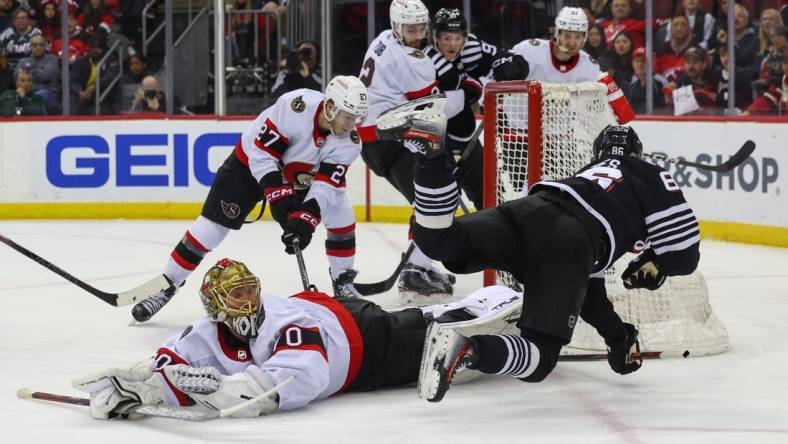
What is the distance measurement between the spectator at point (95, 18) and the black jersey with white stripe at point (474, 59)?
3.87 m

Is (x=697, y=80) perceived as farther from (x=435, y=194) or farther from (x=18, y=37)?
(x=435, y=194)

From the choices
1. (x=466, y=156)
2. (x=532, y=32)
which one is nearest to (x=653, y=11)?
(x=532, y=32)

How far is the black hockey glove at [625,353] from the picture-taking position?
12.3ft

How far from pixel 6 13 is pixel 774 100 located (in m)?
4.89

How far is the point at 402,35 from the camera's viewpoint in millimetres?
5516

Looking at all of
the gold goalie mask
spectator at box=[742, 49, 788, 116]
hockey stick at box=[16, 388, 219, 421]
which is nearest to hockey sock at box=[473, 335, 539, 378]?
the gold goalie mask

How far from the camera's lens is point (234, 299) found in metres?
3.37

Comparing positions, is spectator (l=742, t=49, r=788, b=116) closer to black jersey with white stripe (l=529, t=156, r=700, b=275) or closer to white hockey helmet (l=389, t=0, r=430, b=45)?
Answer: white hockey helmet (l=389, t=0, r=430, b=45)

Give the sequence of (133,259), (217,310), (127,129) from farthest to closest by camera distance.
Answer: (127,129) < (133,259) < (217,310)

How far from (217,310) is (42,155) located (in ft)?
18.1

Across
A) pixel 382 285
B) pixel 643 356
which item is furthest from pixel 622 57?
pixel 643 356

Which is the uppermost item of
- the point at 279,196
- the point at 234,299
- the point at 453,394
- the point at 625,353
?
the point at 279,196

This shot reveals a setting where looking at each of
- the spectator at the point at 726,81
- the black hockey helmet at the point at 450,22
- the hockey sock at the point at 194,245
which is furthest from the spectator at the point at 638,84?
the hockey sock at the point at 194,245

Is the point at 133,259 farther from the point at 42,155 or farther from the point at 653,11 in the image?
the point at 653,11
